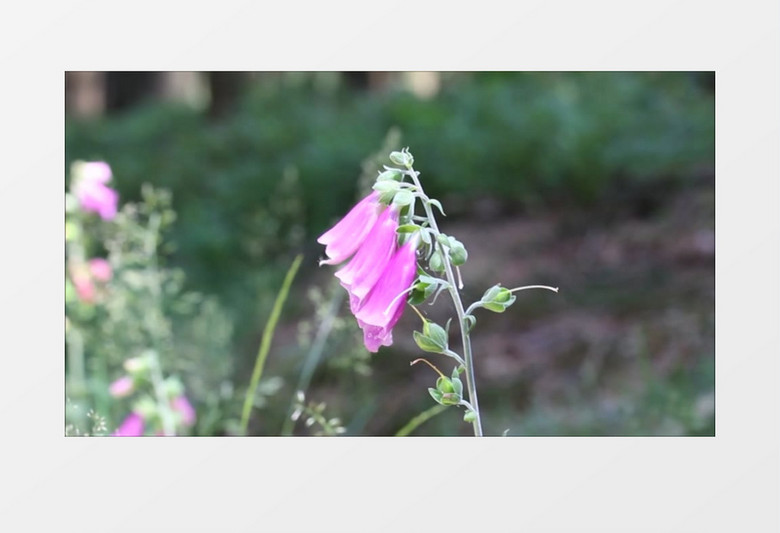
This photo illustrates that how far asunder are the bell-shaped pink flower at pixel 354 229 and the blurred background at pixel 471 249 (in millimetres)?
862

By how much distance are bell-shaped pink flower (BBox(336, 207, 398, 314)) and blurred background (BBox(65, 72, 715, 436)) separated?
890 millimetres

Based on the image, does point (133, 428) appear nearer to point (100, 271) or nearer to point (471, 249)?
point (100, 271)

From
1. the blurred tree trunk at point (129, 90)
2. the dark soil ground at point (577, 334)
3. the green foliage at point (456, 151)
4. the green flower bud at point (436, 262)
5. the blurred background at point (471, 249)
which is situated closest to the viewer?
the green flower bud at point (436, 262)

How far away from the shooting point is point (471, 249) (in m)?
4.09

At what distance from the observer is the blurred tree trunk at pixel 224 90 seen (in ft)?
20.2

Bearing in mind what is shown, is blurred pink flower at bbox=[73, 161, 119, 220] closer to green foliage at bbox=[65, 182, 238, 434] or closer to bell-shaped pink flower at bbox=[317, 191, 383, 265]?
green foliage at bbox=[65, 182, 238, 434]

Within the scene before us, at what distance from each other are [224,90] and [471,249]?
9.60 ft

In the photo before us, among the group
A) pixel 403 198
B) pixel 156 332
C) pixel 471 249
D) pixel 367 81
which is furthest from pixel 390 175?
pixel 367 81
